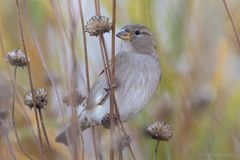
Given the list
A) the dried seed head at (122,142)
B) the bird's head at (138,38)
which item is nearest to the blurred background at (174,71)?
the bird's head at (138,38)

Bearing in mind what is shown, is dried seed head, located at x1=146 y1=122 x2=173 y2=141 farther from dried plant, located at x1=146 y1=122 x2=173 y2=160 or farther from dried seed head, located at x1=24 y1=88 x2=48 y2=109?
dried seed head, located at x1=24 y1=88 x2=48 y2=109

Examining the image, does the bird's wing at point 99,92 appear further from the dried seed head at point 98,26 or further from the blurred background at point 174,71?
the dried seed head at point 98,26

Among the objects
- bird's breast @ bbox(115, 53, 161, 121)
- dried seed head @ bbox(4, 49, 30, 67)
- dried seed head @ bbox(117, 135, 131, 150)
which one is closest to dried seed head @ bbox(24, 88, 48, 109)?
dried seed head @ bbox(4, 49, 30, 67)

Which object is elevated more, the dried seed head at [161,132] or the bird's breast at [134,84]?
the bird's breast at [134,84]

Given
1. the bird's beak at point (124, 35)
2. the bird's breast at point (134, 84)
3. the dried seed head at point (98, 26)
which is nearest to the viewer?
the dried seed head at point (98, 26)

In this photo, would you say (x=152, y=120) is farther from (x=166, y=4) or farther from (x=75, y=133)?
(x=75, y=133)

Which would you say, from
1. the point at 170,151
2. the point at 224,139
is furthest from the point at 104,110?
the point at 224,139
